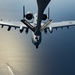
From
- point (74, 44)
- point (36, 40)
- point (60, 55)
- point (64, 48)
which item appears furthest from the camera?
point (74, 44)

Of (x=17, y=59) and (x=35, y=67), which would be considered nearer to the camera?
(x=35, y=67)

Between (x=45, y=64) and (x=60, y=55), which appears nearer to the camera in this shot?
(x=45, y=64)

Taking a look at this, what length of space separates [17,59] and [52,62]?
12418mm

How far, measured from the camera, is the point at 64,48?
91688mm

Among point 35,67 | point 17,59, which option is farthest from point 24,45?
point 35,67

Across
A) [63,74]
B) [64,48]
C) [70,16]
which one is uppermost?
[70,16]

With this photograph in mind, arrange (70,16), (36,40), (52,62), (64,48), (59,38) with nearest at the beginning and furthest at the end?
1. (36,40)
2. (52,62)
3. (64,48)
4. (59,38)
5. (70,16)

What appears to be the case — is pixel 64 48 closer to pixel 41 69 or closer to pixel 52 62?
pixel 52 62

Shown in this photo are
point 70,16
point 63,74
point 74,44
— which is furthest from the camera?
point 70,16

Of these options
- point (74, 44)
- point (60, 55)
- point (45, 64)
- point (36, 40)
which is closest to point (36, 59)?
point (45, 64)

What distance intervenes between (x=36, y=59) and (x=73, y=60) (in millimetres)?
13619

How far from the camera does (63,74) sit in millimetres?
73250

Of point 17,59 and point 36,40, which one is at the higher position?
point 36,40

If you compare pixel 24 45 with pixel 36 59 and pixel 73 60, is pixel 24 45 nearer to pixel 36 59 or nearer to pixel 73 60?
pixel 36 59
